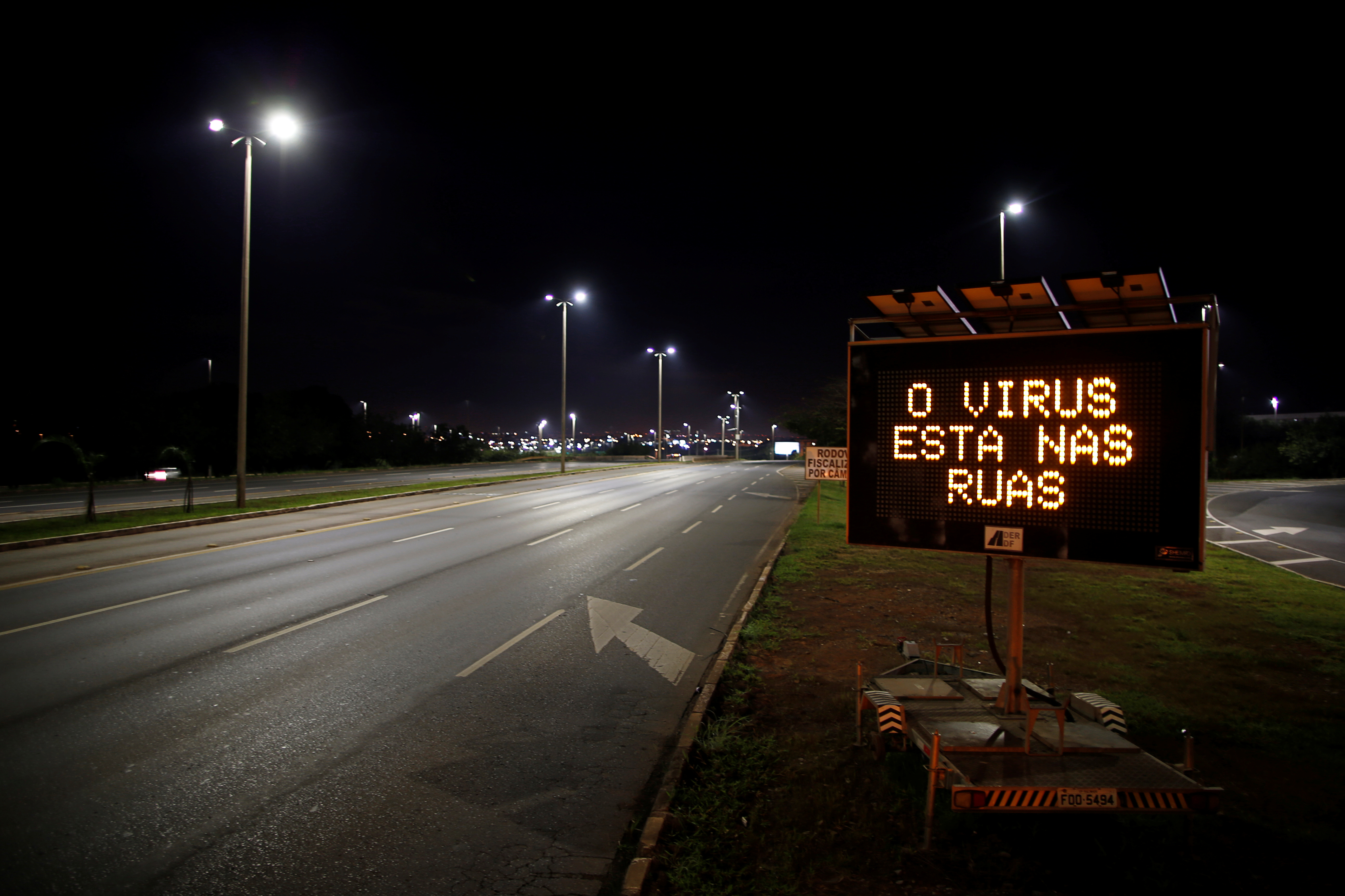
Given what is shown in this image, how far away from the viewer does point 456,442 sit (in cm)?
7906

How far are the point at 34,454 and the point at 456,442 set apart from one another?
41.9 meters

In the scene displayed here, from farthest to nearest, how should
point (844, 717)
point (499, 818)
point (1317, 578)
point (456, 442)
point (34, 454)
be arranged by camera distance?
point (456, 442)
point (34, 454)
point (1317, 578)
point (844, 717)
point (499, 818)

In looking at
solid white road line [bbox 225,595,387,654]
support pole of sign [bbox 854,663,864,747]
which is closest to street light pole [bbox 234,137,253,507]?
solid white road line [bbox 225,595,387,654]

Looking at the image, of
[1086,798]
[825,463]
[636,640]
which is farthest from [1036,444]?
[825,463]

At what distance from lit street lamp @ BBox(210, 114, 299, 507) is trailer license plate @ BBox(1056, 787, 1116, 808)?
68.6ft

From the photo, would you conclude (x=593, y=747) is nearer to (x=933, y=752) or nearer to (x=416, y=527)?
(x=933, y=752)

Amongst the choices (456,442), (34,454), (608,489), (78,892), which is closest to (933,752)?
(78,892)

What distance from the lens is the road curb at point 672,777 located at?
3467 mm

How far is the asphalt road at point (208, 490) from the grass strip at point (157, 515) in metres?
1.04

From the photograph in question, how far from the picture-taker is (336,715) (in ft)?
18.6

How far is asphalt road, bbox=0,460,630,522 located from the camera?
22.1m

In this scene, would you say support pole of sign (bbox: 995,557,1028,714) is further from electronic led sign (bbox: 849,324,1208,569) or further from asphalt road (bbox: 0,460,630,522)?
asphalt road (bbox: 0,460,630,522)

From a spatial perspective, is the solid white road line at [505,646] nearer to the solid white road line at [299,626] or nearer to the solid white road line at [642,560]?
the solid white road line at [299,626]

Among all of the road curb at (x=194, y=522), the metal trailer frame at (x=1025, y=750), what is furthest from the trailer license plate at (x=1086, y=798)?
the road curb at (x=194, y=522)
